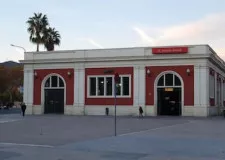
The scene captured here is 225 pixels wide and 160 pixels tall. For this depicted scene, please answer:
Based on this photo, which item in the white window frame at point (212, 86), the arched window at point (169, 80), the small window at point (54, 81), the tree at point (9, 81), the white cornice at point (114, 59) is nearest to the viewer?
the white cornice at point (114, 59)

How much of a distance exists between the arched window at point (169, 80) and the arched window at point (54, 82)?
39.5 ft

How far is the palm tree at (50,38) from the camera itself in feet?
234

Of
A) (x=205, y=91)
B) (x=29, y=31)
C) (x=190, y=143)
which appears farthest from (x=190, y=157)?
(x=29, y=31)

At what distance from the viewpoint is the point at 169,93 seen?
4903 centimetres

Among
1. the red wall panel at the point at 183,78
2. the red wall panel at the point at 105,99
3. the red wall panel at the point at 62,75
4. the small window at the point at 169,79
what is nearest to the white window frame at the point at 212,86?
the red wall panel at the point at 183,78

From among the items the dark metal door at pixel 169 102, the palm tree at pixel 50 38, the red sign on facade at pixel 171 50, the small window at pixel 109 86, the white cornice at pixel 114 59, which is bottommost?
the dark metal door at pixel 169 102

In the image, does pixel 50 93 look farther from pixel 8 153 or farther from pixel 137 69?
pixel 8 153

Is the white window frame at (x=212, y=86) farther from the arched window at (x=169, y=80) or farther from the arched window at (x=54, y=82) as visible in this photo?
the arched window at (x=54, y=82)

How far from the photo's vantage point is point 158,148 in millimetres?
15820

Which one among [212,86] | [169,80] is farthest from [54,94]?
[212,86]

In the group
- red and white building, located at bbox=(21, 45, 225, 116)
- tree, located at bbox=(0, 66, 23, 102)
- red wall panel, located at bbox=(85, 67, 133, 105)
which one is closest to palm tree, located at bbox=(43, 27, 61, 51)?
red and white building, located at bbox=(21, 45, 225, 116)

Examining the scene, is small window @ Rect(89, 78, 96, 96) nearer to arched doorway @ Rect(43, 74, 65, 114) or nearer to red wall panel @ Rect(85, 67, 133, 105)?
red wall panel @ Rect(85, 67, 133, 105)

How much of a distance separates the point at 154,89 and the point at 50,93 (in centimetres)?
1314

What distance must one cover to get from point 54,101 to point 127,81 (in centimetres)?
951
